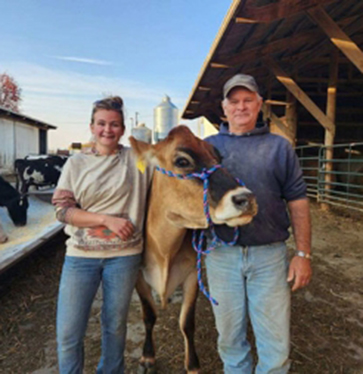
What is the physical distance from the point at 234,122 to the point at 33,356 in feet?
8.01

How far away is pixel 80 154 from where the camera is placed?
188 cm

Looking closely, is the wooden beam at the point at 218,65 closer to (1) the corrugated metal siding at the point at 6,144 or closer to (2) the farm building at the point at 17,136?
(2) the farm building at the point at 17,136

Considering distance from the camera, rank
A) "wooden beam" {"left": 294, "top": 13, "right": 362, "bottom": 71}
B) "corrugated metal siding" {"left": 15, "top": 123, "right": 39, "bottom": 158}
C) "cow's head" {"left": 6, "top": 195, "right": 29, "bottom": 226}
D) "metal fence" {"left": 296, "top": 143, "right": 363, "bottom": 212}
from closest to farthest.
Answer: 1. "cow's head" {"left": 6, "top": 195, "right": 29, "bottom": 226}
2. "wooden beam" {"left": 294, "top": 13, "right": 362, "bottom": 71}
3. "metal fence" {"left": 296, "top": 143, "right": 363, "bottom": 212}
4. "corrugated metal siding" {"left": 15, "top": 123, "right": 39, "bottom": 158}

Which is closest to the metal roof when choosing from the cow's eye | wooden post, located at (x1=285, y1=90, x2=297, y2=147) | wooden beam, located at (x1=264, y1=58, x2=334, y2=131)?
wooden beam, located at (x1=264, y1=58, x2=334, y2=131)

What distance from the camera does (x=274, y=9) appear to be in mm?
4371

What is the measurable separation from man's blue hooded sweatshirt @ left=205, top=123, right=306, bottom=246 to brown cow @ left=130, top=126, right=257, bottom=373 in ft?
0.61

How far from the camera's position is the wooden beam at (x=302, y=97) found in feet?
23.4

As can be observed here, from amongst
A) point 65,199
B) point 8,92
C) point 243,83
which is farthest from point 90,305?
point 8,92

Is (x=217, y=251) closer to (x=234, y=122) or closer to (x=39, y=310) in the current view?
(x=234, y=122)

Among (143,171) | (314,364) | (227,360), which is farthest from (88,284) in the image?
(314,364)

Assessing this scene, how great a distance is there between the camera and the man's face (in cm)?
187

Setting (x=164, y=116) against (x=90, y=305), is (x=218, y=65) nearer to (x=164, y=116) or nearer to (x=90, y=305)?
(x=90, y=305)

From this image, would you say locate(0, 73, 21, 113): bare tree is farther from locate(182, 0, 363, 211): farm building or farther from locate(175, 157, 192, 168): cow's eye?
locate(175, 157, 192, 168): cow's eye

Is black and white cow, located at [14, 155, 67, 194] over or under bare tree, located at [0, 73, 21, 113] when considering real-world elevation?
under
